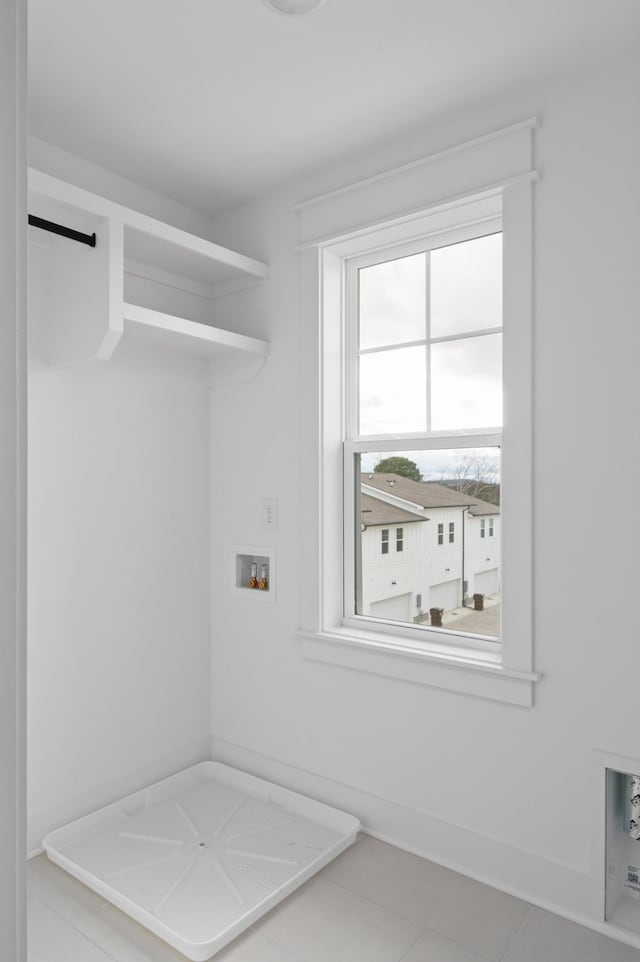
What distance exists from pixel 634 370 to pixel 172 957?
78.3 inches

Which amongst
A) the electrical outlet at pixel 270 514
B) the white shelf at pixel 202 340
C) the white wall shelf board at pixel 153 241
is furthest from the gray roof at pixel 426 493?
the white wall shelf board at pixel 153 241

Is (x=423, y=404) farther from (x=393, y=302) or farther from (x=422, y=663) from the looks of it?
(x=422, y=663)

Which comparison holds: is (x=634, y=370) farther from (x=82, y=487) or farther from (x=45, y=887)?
(x=45, y=887)

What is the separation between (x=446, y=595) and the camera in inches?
88.8

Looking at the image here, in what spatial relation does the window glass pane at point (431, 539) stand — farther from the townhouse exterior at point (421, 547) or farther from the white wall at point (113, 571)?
the white wall at point (113, 571)

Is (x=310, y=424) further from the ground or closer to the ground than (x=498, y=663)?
further from the ground

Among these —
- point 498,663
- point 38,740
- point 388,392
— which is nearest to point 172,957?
point 38,740

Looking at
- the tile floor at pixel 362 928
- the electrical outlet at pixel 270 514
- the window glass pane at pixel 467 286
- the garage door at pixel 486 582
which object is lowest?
the tile floor at pixel 362 928

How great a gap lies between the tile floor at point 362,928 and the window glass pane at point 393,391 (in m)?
1.49

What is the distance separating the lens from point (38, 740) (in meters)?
2.17

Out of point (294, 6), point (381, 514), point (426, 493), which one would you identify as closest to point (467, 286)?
point (426, 493)

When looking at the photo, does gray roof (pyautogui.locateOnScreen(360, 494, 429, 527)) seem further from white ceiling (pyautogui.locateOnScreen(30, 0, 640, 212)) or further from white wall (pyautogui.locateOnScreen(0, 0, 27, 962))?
white wall (pyautogui.locateOnScreen(0, 0, 27, 962))

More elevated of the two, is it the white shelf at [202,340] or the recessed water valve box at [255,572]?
the white shelf at [202,340]

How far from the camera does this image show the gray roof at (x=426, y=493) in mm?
2199
